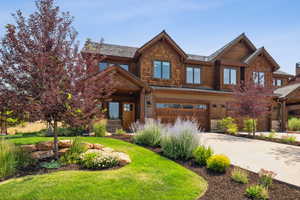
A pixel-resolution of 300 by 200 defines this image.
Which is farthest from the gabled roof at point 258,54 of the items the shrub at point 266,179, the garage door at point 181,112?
the shrub at point 266,179

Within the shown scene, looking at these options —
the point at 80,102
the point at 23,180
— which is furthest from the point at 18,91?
the point at 23,180

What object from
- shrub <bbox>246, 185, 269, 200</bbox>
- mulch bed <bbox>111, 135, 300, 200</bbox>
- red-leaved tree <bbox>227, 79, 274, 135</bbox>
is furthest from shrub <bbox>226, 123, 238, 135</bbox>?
shrub <bbox>246, 185, 269, 200</bbox>

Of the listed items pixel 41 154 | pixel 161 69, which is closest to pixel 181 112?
pixel 161 69

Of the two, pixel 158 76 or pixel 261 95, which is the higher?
pixel 158 76

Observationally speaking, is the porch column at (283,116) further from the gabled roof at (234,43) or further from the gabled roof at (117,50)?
the gabled roof at (117,50)

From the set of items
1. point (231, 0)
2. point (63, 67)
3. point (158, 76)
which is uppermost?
point (231, 0)

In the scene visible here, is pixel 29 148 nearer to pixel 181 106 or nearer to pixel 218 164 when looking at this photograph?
pixel 218 164

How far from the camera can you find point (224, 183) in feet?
12.3

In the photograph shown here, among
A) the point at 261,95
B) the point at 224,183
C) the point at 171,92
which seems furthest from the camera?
the point at 171,92

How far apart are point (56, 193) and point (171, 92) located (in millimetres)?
11079

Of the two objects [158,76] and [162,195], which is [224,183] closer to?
[162,195]

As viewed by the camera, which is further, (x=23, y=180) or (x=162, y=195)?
(x=23, y=180)

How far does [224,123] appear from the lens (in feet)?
44.4

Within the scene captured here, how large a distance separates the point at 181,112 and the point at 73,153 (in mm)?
10190
